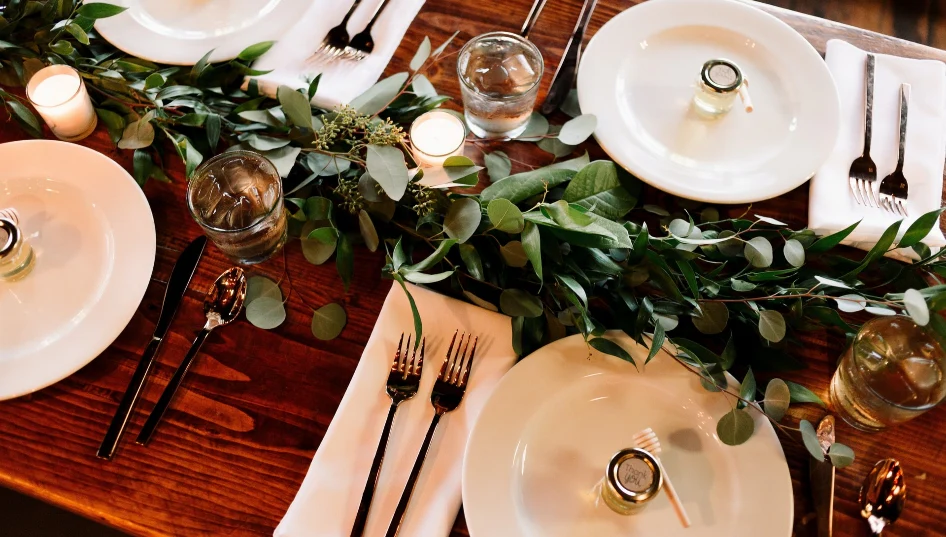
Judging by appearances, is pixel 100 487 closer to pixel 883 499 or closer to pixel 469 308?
pixel 469 308

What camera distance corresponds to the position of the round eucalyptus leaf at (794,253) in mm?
870

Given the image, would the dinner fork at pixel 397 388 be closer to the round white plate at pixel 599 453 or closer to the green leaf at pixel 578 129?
the round white plate at pixel 599 453

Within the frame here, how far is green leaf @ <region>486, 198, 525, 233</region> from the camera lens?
31.4 inches

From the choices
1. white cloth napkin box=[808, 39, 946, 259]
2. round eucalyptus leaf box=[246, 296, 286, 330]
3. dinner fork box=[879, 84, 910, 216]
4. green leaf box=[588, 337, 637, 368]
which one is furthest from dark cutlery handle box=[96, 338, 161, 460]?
dinner fork box=[879, 84, 910, 216]

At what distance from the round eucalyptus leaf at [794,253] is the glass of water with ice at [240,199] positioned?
0.66m

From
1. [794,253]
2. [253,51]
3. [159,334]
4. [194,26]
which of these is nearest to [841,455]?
[794,253]

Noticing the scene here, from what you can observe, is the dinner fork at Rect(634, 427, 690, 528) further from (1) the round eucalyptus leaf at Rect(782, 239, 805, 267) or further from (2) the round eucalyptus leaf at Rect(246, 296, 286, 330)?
(2) the round eucalyptus leaf at Rect(246, 296, 286, 330)

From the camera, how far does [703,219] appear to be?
3.34 feet

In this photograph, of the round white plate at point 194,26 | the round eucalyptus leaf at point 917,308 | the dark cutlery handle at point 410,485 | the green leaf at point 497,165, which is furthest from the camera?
the round white plate at point 194,26

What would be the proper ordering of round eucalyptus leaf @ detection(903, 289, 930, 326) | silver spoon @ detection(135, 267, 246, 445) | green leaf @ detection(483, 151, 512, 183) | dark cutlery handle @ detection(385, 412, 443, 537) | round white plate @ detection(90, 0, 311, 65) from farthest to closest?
1. round white plate @ detection(90, 0, 311, 65)
2. green leaf @ detection(483, 151, 512, 183)
3. silver spoon @ detection(135, 267, 246, 445)
4. dark cutlery handle @ detection(385, 412, 443, 537)
5. round eucalyptus leaf @ detection(903, 289, 930, 326)

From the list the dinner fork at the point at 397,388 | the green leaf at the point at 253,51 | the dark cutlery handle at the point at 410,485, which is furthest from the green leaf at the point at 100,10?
the dark cutlery handle at the point at 410,485

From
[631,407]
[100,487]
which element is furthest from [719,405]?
[100,487]

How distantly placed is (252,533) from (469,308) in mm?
394

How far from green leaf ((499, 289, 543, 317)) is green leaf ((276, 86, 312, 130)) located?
0.37 meters
